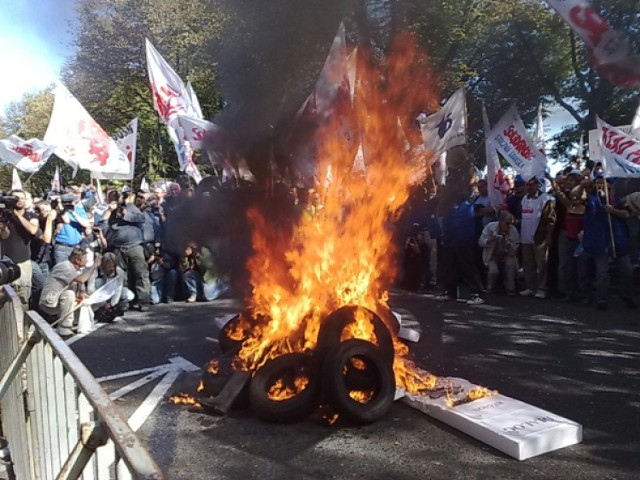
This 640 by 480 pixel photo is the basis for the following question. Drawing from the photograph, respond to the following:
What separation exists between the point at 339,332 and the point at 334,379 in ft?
1.62

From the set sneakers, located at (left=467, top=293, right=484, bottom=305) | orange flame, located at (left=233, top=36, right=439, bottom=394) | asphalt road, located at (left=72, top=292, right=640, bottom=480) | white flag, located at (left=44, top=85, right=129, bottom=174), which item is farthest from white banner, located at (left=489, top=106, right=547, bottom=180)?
white flag, located at (left=44, top=85, right=129, bottom=174)

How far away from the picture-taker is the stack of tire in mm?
4246

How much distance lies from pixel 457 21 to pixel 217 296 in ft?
41.0

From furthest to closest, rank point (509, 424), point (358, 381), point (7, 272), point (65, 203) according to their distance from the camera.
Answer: point (65, 203) → point (358, 381) → point (509, 424) → point (7, 272)

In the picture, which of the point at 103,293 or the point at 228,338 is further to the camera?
the point at 103,293

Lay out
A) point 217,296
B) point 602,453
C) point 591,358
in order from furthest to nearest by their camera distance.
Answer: point 217,296 → point 591,358 → point 602,453

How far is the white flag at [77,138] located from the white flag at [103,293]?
4.03 m

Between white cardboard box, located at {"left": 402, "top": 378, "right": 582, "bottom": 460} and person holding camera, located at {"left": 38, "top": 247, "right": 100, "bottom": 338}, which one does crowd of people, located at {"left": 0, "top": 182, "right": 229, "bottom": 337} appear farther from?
white cardboard box, located at {"left": 402, "top": 378, "right": 582, "bottom": 460}

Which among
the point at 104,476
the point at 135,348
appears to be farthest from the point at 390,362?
the point at 135,348

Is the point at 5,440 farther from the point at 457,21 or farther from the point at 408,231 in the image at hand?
the point at 457,21

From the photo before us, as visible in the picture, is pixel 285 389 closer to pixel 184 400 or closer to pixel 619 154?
pixel 184 400

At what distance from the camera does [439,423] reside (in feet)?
14.2

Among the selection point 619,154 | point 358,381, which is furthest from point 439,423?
point 619,154

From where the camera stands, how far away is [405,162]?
23.5 feet
